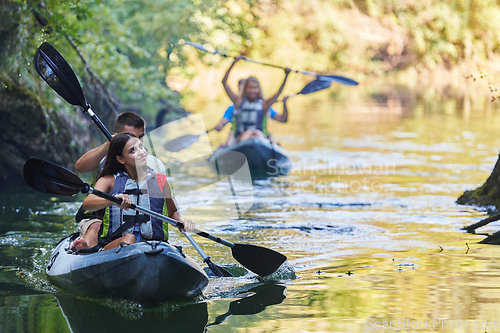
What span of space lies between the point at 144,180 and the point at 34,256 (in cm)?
154

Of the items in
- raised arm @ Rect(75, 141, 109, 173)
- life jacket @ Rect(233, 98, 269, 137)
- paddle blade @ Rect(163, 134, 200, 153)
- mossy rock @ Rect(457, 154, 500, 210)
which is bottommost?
mossy rock @ Rect(457, 154, 500, 210)

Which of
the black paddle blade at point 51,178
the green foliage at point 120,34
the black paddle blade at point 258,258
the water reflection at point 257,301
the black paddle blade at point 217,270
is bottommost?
the water reflection at point 257,301

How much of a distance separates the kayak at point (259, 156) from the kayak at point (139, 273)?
17.2ft

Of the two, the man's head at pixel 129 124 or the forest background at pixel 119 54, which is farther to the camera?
the forest background at pixel 119 54

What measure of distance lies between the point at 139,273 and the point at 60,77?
2.10 m

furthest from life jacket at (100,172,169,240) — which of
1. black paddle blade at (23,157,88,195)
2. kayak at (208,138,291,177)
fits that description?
kayak at (208,138,291,177)

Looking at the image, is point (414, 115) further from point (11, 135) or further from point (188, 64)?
point (11, 135)

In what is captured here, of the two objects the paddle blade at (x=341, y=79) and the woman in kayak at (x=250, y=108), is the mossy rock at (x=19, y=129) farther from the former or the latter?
the paddle blade at (x=341, y=79)

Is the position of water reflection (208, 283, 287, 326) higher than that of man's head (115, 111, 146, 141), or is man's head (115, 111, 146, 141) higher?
man's head (115, 111, 146, 141)

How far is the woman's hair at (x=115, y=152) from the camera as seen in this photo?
12.1ft

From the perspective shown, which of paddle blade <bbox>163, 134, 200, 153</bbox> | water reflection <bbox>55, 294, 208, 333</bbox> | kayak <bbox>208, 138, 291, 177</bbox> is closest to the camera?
water reflection <bbox>55, 294, 208, 333</bbox>

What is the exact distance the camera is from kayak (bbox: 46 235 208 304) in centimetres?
341

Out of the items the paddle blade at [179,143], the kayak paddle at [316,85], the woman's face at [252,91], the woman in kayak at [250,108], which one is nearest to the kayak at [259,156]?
the woman in kayak at [250,108]

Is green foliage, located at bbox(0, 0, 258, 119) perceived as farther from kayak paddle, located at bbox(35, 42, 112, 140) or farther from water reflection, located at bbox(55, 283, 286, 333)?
water reflection, located at bbox(55, 283, 286, 333)
